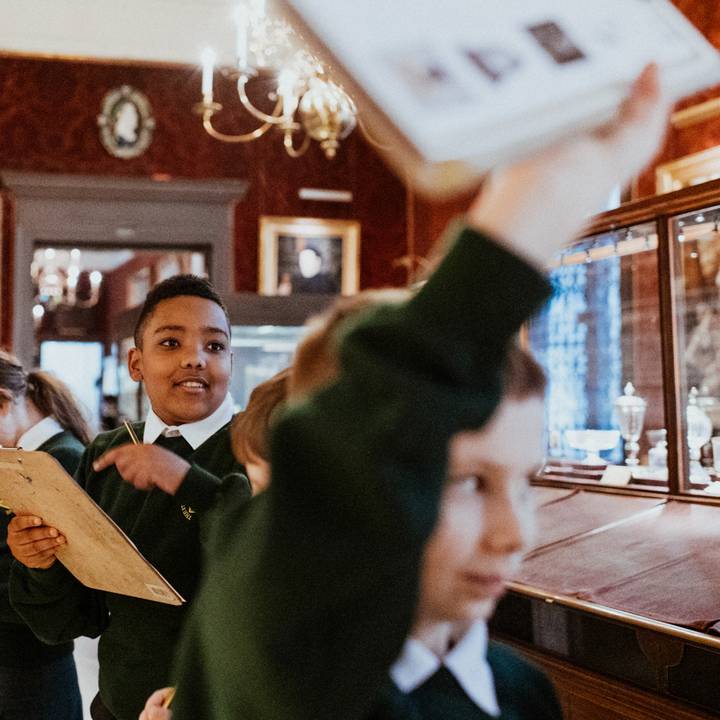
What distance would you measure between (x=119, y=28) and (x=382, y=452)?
301 inches

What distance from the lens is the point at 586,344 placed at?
11.6ft

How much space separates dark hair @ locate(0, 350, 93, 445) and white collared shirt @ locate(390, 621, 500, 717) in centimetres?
230

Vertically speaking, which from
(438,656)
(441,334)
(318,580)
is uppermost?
(441,334)

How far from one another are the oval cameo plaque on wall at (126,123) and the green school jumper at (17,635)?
17.3 ft

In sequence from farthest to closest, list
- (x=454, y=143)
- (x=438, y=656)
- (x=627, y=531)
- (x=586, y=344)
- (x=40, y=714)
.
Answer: (x=586, y=344), (x=627, y=531), (x=40, y=714), (x=438, y=656), (x=454, y=143)

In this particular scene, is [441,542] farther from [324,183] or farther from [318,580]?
[324,183]

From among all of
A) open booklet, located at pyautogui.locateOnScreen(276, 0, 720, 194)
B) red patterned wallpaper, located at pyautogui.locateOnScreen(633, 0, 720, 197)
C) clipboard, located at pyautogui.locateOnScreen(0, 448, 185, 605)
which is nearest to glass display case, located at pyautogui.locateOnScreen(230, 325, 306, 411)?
red patterned wallpaper, located at pyautogui.locateOnScreen(633, 0, 720, 197)

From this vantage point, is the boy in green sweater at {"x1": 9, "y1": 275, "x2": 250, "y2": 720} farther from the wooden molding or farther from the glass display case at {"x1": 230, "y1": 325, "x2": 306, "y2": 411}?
the glass display case at {"x1": 230, "y1": 325, "x2": 306, "y2": 411}

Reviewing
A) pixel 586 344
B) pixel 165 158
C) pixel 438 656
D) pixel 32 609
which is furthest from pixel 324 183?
pixel 438 656

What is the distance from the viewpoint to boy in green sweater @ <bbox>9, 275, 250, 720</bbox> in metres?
1.76

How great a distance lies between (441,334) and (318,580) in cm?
15

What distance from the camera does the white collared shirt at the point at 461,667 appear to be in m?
0.70

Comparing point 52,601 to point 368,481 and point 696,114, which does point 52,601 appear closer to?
point 368,481

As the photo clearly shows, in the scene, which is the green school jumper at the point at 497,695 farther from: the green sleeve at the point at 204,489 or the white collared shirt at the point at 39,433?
the white collared shirt at the point at 39,433
